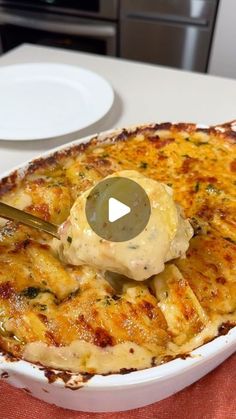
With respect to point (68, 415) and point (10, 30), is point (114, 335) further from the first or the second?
point (10, 30)

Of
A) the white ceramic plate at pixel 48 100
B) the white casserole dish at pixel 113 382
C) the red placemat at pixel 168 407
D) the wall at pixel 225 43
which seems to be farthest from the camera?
the wall at pixel 225 43

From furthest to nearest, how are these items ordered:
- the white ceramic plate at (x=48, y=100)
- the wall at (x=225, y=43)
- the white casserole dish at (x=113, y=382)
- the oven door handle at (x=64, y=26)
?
the oven door handle at (x=64, y=26) → the wall at (x=225, y=43) → the white ceramic plate at (x=48, y=100) → the white casserole dish at (x=113, y=382)

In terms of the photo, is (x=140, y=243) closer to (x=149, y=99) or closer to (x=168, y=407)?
(x=168, y=407)

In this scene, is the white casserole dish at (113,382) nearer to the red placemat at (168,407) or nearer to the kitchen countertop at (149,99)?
the red placemat at (168,407)

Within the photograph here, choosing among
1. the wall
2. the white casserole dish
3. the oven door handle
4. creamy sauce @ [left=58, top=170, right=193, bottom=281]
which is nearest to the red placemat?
the white casserole dish

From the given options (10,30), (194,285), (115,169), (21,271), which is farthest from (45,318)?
(10,30)
